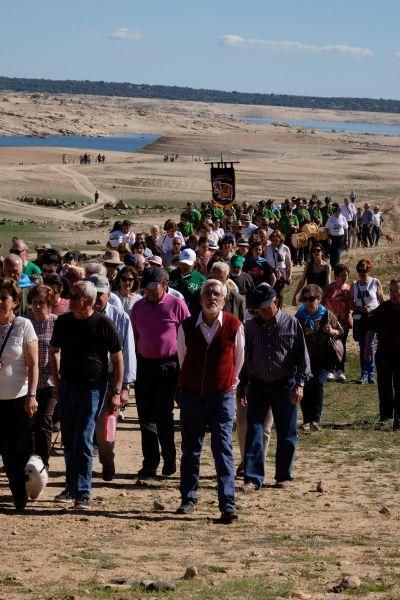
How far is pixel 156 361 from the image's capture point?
9992 millimetres

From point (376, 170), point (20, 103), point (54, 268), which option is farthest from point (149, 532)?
point (20, 103)

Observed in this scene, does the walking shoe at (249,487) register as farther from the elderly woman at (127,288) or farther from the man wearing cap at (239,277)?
the man wearing cap at (239,277)

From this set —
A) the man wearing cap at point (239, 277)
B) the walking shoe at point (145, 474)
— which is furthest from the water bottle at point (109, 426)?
the man wearing cap at point (239, 277)

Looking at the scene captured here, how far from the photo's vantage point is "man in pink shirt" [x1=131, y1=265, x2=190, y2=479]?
9.99 meters

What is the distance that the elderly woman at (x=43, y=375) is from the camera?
31.3ft

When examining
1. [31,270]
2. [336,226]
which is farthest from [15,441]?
[336,226]

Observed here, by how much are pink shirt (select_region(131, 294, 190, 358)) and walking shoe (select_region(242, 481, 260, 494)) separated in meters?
1.23

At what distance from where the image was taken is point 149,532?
26.8 ft

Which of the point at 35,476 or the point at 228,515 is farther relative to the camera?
the point at 35,476

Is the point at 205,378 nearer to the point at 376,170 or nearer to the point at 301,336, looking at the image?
the point at 301,336

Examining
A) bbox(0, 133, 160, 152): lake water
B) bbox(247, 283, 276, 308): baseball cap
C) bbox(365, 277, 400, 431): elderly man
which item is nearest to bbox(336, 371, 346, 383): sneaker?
bbox(365, 277, 400, 431): elderly man

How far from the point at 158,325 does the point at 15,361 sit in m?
1.75

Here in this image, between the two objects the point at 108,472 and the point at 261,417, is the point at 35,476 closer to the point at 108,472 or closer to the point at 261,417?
the point at 108,472

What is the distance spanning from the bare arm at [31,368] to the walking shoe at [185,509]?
124 centimetres
